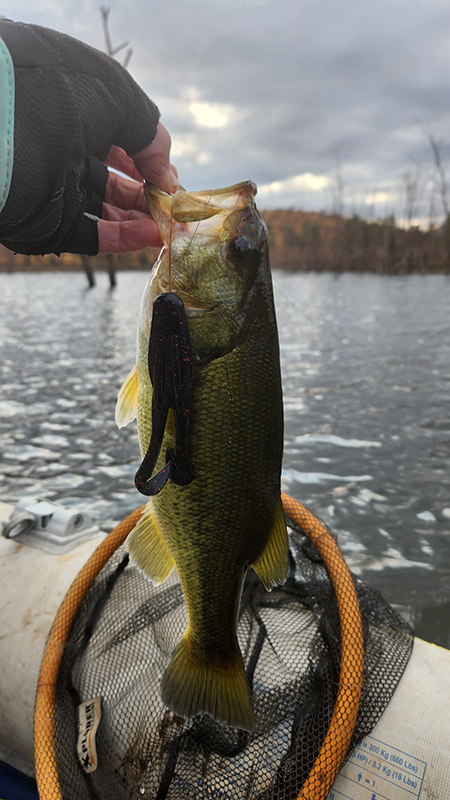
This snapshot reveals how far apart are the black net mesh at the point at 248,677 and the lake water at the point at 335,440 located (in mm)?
1369

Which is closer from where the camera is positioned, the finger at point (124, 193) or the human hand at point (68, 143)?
the human hand at point (68, 143)

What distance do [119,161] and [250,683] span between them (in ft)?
7.05

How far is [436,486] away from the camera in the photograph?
595cm

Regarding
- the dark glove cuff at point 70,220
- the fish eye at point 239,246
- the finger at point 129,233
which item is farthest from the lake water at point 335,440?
the dark glove cuff at point 70,220

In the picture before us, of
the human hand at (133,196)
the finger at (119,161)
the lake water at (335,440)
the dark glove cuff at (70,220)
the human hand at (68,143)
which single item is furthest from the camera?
Result: the lake water at (335,440)

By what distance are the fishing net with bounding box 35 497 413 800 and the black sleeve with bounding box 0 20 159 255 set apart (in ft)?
5.16

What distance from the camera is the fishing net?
1.75 metres

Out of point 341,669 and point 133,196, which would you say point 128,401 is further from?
point 341,669

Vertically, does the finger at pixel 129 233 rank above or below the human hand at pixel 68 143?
below

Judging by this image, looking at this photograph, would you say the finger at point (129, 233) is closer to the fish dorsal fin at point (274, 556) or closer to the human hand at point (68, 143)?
the human hand at point (68, 143)

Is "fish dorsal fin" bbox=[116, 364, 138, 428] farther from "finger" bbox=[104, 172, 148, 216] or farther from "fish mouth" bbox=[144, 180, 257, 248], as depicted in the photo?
"finger" bbox=[104, 172, 148, 216]

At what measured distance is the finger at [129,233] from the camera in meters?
1.94

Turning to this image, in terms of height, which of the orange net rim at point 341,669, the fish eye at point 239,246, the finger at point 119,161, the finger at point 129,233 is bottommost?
the orange net rim at point 341,669

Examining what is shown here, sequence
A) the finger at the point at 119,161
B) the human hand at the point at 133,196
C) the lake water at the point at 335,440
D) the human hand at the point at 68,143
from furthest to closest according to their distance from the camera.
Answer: the lake water at the point at 335,440
the finger at the point at 119,161
the human hand at the point at 133,196
the human hand at the point at 68,143
